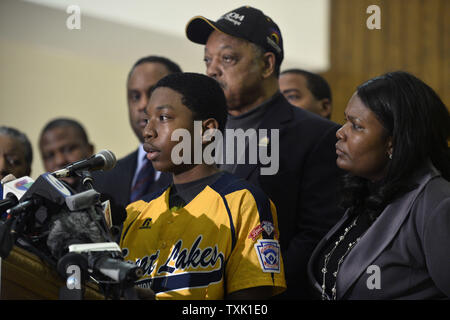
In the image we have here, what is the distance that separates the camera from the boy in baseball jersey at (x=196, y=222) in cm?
167

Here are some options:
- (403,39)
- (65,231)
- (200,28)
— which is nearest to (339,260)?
(65,231)

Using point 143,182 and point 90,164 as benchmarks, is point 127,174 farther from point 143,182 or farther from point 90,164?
point 90,164

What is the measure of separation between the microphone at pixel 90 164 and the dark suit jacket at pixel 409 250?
76 centimetres

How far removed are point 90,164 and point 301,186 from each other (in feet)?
3.21

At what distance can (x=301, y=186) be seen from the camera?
2.25m

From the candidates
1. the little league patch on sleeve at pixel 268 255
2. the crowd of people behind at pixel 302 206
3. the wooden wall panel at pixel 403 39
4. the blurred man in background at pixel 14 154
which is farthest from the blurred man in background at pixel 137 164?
the wooden wall panel at pixel 403 39

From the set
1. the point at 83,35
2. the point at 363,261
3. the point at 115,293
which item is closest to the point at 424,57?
the point at 83,35

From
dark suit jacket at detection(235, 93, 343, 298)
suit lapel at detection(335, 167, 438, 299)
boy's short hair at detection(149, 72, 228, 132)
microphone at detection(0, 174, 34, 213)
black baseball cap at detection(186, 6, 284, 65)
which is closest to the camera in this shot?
microphone at detection(0, 174, 34, 213)

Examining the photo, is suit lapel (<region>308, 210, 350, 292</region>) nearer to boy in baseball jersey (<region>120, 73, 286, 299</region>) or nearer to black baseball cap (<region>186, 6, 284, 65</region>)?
boy in baseball jersey (<region>120, 73, 286, 299</region>)

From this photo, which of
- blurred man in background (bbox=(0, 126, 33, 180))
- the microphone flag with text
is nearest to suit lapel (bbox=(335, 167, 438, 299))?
the microphone flag with text

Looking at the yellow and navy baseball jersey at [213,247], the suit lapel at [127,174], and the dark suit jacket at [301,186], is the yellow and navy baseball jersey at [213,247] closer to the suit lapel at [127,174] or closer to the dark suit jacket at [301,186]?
the dark suit jacket at [301,186]

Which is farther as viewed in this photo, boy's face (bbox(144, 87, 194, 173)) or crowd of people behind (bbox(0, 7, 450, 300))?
boy's face (bbox(144, 87, 194, 173))

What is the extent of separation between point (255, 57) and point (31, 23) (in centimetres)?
350

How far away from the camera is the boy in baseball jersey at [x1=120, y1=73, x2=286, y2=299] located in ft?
5.48
